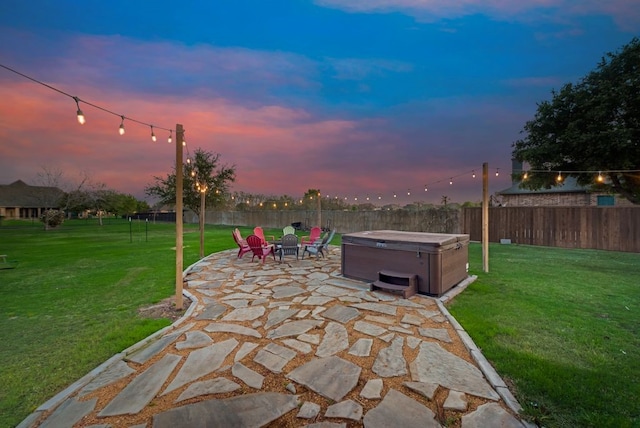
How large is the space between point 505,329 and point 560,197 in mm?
19370

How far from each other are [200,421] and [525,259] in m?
8.85

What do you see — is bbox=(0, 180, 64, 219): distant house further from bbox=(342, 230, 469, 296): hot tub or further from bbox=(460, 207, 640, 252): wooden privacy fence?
bbox=(460, 207, 640, 252): wooden privacy fence

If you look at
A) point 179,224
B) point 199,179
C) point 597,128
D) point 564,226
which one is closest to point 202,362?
point 179,224

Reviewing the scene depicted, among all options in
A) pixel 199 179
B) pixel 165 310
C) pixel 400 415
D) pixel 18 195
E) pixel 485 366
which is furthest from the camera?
pixel 18 195

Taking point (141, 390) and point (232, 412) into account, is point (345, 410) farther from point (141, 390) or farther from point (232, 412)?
point (141, 390)

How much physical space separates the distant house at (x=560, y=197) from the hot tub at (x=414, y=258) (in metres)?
12.5

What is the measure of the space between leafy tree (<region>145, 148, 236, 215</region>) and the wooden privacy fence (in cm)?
1625

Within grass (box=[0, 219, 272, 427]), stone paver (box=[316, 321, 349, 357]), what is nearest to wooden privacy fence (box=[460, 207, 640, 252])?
stone paver (box=[316, 321, 349, 357])

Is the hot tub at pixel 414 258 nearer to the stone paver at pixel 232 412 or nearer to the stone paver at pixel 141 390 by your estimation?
the stone paver at pixel 232 412

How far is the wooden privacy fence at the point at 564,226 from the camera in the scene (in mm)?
8920

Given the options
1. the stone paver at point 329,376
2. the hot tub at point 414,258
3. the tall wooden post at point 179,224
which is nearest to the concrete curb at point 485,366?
the hot tub at point 414,258

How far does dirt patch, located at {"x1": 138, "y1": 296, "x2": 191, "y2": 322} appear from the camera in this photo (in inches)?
146

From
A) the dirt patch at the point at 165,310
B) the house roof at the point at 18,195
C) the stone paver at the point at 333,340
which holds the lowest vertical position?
the dirt patch at the point at 165,310

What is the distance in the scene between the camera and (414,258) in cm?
462
